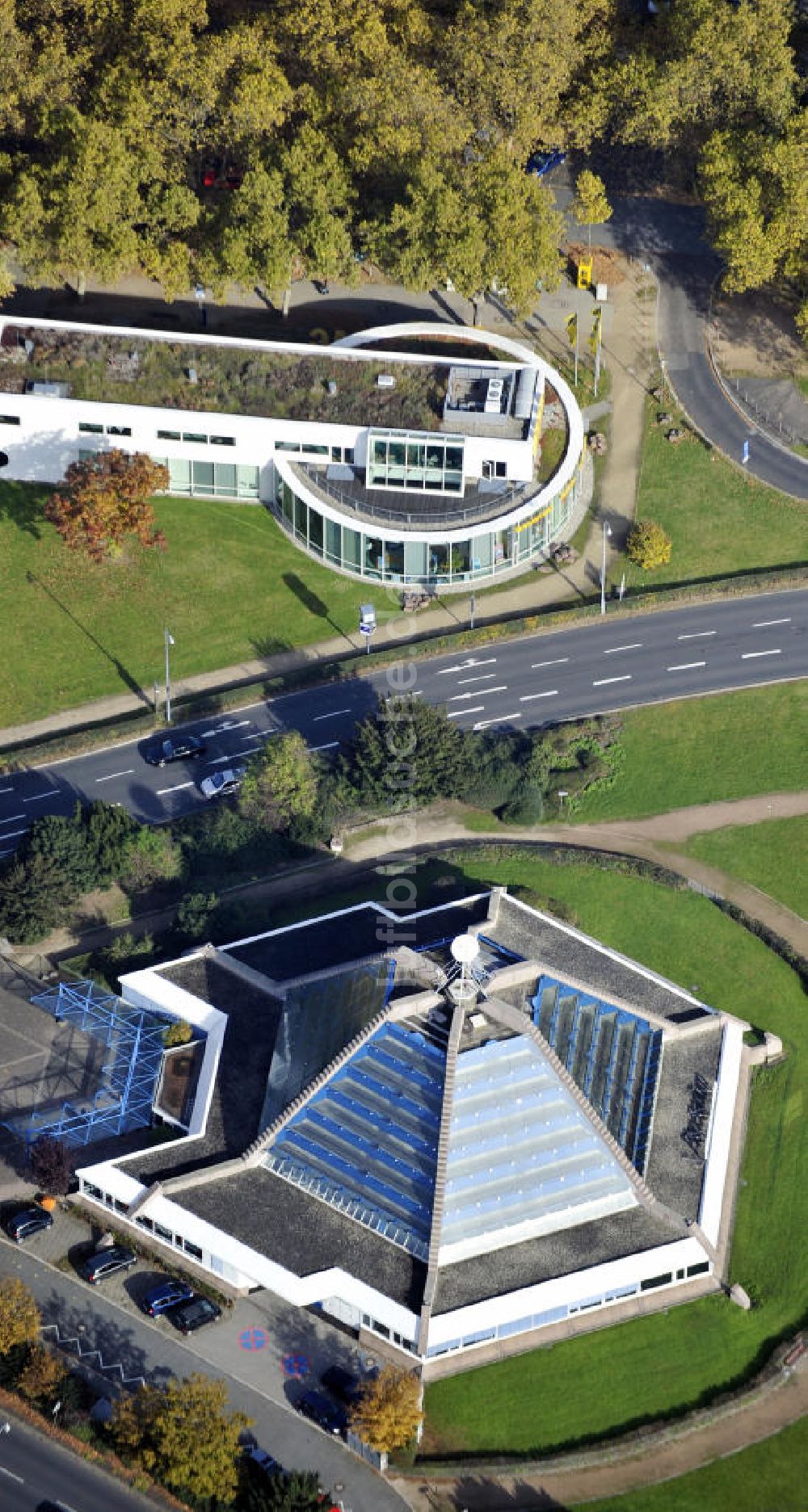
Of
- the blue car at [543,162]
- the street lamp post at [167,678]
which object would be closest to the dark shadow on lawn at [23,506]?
the street lamp post at [167,678]

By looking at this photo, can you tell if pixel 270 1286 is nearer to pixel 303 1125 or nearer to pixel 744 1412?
pixel 303 1125

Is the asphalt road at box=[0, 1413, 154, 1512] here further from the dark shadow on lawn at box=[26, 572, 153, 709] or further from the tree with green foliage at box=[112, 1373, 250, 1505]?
the dark shadow on lawn at box=[26, 572, 153, 709]

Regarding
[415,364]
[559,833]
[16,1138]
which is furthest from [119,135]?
[16,1138]

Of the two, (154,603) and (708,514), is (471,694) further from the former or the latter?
(708,514)

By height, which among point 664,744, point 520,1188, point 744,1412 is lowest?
point 744,1412

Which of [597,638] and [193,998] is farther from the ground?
[597,638]

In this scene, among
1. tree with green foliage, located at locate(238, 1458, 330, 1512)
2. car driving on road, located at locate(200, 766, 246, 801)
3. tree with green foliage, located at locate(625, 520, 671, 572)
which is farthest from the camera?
tree with green foliage, located at locate(625, 520, 671, 572)

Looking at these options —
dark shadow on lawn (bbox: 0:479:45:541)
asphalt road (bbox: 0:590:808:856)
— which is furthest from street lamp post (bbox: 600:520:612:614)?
dark shadow on lawn (bbox: 0:479:45:541)

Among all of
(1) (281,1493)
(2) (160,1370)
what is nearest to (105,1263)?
(2) (160,1370)

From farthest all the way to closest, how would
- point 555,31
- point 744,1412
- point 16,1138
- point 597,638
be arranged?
point 555,31
point 597,638
point 16,1138
point 744,1412
